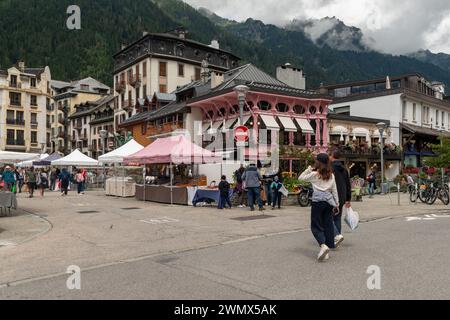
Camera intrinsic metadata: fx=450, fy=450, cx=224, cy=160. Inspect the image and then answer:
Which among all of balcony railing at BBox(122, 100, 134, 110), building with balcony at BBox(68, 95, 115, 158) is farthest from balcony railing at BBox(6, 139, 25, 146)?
balcony railing at BBox(122, 100, 134, 110)

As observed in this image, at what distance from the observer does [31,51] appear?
106688 mm

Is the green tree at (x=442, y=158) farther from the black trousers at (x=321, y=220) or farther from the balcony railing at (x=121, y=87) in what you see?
the balcony railing at (x=121, y=87)

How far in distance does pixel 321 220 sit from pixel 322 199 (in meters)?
0.37

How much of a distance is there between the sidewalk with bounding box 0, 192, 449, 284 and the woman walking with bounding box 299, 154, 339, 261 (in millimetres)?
2726

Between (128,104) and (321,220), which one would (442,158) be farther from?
(128,104)

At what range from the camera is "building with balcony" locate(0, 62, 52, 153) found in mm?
75125

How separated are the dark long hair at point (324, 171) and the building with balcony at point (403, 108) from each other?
35380mm

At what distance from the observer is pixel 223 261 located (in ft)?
25.2

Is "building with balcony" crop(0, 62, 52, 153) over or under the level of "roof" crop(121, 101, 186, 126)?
over

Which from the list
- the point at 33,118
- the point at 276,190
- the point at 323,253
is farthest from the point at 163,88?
the point at 323,253

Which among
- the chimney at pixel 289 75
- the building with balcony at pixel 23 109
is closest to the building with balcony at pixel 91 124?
the building with balcony at pixel 23 109

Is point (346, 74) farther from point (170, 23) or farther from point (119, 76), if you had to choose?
point (119, 76)

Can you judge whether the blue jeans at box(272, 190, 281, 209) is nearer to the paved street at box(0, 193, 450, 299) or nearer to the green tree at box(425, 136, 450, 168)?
the paved street at box(0, 193, 450, 299)
